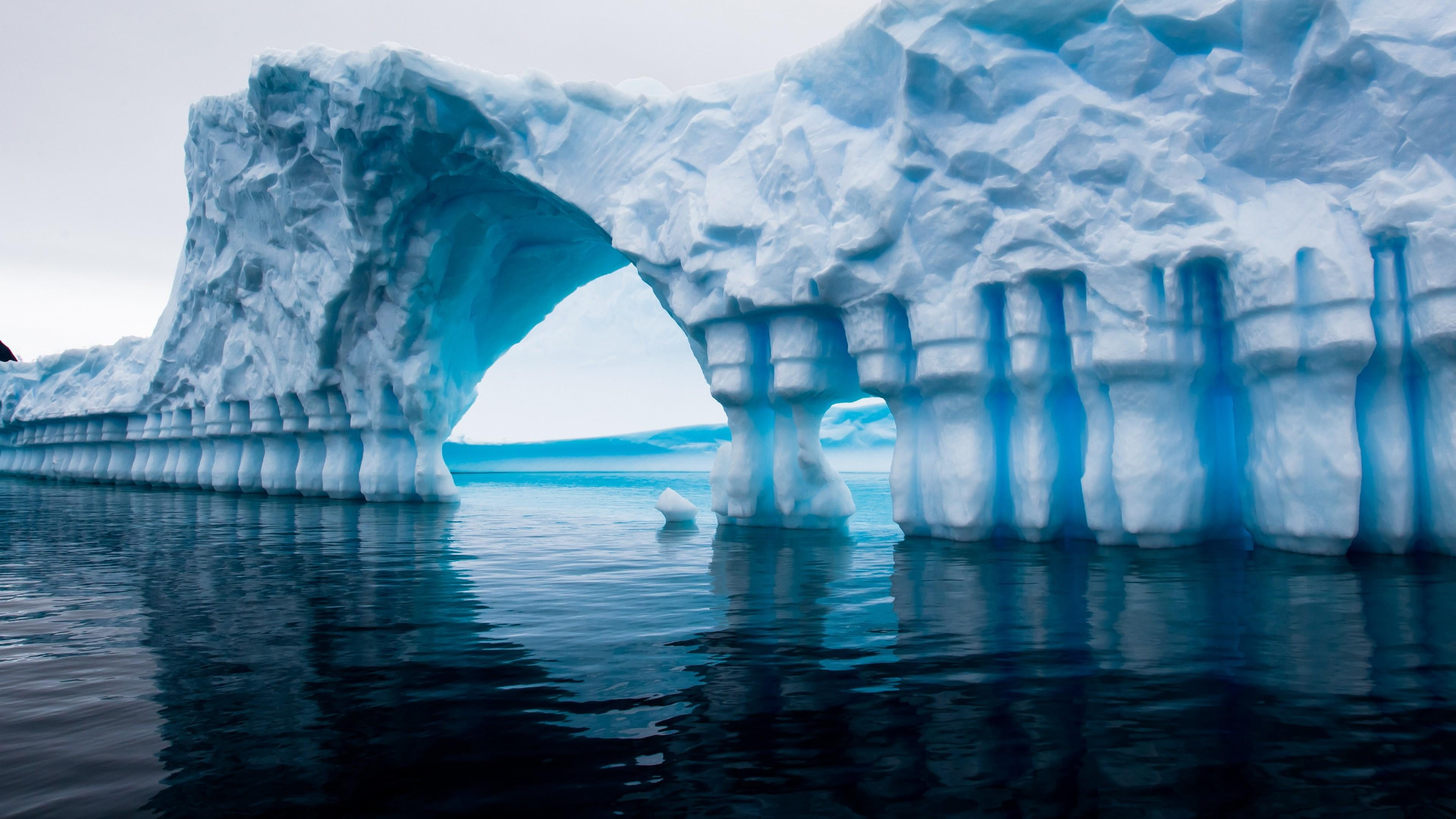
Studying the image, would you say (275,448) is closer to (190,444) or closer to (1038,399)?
(190,444)

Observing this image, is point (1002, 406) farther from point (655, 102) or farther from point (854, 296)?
point (655, 102)

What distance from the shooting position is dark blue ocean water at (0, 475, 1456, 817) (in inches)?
94.5

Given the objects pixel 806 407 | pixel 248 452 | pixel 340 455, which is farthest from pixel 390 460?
pixel 806 407

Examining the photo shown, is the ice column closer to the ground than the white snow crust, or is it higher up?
higher up

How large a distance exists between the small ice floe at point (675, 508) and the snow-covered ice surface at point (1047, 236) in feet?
2.15

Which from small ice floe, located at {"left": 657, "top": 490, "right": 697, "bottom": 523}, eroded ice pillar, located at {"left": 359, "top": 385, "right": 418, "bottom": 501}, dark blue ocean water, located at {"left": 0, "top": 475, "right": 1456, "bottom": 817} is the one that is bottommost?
dark blue ocean water, located at {"left": 0, "top": 475, "right": 1456, "bottom": 817}

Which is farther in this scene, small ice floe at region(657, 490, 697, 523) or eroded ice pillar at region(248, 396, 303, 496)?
eroded ice pillar at region(248, 396, 303, 496)

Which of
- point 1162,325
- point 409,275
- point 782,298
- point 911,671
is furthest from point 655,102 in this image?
point 911,671

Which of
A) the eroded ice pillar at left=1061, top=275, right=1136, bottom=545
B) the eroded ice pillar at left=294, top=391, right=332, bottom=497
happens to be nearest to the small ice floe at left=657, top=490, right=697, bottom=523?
the eroded ice pillar at left=1061, top=275, right=1136, bottom=545

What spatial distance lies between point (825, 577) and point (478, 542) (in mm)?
4344

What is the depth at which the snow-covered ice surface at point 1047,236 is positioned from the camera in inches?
269

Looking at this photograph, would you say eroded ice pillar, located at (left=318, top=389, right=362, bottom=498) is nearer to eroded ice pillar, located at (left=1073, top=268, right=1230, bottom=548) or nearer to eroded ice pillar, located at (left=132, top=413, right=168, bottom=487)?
eroded ice pillar, located at (left=132, top=413, right=168, bottom=487)

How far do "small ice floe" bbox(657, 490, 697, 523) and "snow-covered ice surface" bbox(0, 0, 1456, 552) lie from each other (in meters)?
0.66

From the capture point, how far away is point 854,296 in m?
9.33
